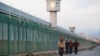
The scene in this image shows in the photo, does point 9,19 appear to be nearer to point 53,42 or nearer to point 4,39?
point 4,39

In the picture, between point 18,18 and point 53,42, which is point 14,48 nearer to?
point 18,18

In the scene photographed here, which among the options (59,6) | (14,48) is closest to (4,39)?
(14,48)

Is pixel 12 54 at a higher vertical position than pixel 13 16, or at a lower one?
lower

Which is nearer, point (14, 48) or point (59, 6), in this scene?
point (14, 48)

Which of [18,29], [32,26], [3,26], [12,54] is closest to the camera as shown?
[3,26]

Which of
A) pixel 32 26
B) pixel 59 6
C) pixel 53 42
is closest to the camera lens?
pixel 32 26

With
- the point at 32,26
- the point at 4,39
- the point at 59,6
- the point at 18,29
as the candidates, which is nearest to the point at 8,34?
the point at 4,39

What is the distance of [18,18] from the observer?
34.6 m

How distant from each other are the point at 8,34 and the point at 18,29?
3.39 m

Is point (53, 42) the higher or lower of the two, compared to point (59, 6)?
lower

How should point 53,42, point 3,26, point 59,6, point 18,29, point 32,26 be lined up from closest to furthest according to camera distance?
point 3,26
point 18,29
point 32,26
point 53,42
point 59,6

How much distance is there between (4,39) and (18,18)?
16.2ft

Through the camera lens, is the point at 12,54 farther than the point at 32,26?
No

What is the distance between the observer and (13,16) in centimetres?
3284
